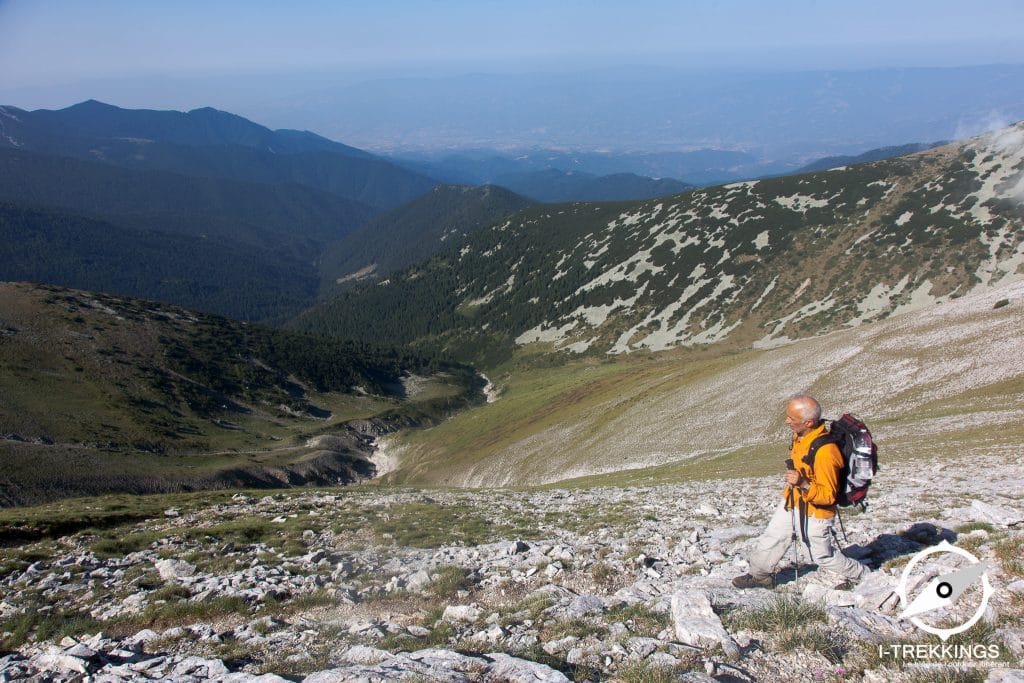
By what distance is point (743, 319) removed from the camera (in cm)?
15075

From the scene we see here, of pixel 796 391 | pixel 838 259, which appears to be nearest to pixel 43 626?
pixel 796 391

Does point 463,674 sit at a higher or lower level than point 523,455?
higher

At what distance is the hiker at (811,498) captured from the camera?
391 inches

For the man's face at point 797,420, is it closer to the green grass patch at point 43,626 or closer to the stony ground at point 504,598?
the stony ground at point 504,598

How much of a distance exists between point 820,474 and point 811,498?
49 cm

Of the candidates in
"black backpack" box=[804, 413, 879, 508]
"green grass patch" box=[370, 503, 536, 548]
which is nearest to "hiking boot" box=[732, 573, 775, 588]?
"black backpack" box=[804, 413, 879, 508]

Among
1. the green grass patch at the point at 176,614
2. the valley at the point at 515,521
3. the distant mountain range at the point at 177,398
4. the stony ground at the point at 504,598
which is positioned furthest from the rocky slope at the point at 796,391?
the distant mountain range at the point at 177,398

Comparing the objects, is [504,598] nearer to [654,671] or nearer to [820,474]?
[654,671]

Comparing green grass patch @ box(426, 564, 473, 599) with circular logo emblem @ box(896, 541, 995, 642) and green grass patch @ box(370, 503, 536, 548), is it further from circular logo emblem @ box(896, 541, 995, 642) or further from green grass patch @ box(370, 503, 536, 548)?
circular logo emblem @ box(896, 541, 995, 642)

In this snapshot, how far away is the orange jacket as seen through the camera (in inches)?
389

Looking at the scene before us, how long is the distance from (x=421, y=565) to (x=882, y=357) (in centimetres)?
4787

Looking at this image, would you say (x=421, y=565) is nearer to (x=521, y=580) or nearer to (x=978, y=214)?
(x=521, y=580)

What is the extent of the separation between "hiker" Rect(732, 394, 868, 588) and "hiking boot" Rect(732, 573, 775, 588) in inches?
16.6

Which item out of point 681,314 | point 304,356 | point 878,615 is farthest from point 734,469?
point 304,356
